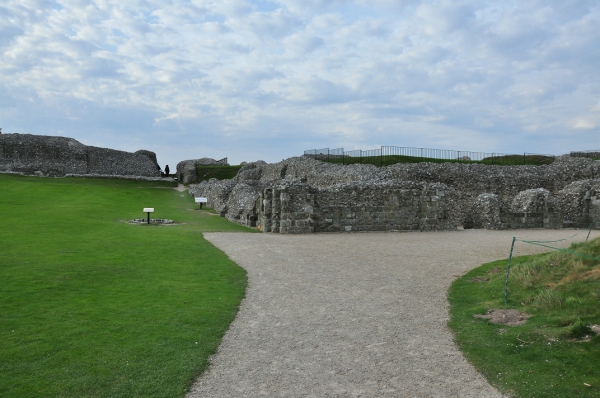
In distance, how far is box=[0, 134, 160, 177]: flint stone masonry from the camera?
4238 centimetres

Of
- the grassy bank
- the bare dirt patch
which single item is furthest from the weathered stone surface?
the bare dirt patch

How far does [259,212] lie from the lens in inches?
783

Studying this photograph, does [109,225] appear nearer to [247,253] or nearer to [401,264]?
[247,253]

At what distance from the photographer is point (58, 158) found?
45719 millimetres

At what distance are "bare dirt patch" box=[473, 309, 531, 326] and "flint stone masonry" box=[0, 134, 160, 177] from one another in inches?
1658

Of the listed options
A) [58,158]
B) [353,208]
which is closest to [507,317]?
[353,208]

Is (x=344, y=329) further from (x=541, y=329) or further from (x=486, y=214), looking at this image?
(x=486, y=214)

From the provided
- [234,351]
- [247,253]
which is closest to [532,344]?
[234,351]

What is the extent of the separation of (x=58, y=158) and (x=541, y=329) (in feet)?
160

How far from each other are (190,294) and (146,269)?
7.46 feet

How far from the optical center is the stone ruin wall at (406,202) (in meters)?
18.7

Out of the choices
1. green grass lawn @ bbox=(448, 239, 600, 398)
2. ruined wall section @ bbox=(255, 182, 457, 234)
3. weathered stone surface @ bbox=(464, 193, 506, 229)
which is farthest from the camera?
weathered stone surface @ bbox=(464, 193, 506, 229)

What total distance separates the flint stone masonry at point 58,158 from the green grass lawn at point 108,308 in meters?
31.2

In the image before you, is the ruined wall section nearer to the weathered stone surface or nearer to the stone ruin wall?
the stone ruin wall
